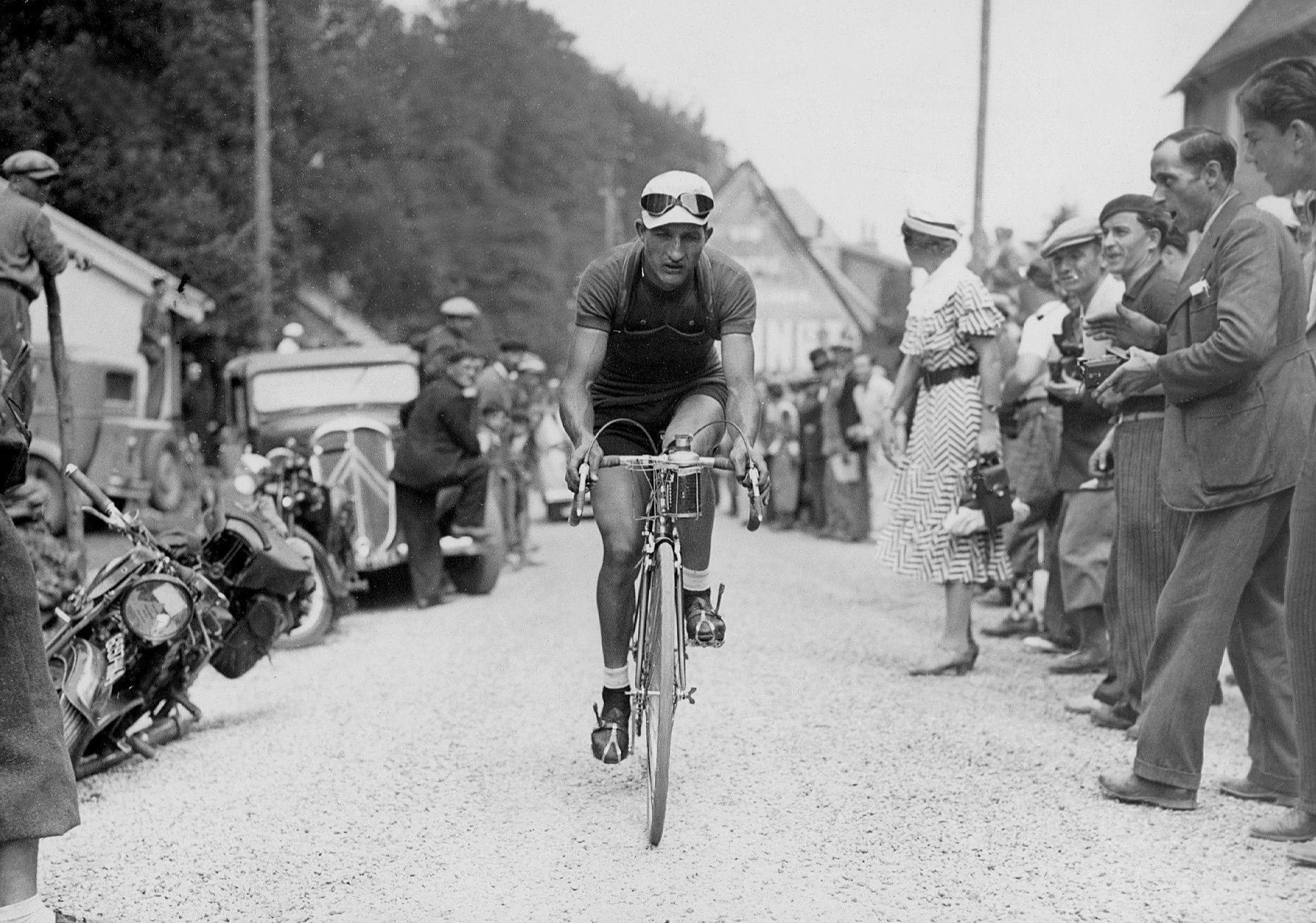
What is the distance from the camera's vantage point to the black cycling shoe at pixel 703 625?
5.45 metres

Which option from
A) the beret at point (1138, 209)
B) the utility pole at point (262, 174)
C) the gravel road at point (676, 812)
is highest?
the utility pole at point (262, 174)

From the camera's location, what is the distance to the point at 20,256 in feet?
28.8

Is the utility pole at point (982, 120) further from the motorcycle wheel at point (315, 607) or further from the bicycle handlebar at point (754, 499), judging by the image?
the bicycle handlebar at point (754, 499)

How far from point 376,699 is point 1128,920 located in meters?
4.60

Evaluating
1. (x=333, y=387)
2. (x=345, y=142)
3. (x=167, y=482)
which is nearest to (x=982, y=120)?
(x=167, y=482)

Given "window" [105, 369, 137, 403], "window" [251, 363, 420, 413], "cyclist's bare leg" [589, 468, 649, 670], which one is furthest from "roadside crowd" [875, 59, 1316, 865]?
"window" [105, 369, 137, 403]

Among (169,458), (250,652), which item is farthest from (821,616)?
(169,458)

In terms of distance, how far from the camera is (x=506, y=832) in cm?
A: 520

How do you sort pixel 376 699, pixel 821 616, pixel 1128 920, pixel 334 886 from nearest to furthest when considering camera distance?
pixel 1128 920 → pixel 334 886 → pixel 376 699 → pixel 821 616

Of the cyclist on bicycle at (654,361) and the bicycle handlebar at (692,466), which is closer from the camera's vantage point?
the bicycle handlebar at (692,466)

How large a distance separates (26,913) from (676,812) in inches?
89.7

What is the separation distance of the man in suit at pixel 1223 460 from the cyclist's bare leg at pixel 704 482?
1.43 meters

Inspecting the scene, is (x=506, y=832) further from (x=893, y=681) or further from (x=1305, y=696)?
(x=893, y=681)

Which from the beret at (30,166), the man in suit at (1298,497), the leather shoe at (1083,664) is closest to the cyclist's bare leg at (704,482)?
the man in suit at (1298,497)
